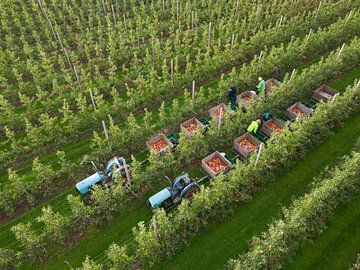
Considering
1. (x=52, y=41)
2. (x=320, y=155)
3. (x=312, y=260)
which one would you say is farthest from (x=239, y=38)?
(x=312, y=260)

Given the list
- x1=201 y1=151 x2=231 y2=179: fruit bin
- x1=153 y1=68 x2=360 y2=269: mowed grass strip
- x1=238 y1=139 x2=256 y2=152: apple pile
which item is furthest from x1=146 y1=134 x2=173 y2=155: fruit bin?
x1=153 y1=68 x2=360 y2=269: mowed grass strip

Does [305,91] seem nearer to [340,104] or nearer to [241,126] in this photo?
[340,104]

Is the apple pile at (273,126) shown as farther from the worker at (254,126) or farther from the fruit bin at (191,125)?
the fruit bin at (191,125)

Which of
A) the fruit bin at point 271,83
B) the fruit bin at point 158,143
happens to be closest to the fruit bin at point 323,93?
the fruit bin at point 271,83

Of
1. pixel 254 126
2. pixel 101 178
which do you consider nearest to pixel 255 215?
pixel 254 126

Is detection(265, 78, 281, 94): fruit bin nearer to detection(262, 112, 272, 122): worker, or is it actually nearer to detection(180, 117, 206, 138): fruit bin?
detection(262, 112, 272, 122): worker

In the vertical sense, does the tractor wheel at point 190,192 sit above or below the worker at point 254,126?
below

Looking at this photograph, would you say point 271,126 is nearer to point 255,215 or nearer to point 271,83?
point 271,83
